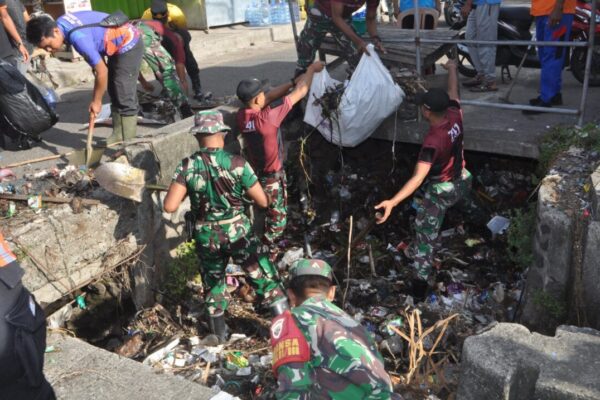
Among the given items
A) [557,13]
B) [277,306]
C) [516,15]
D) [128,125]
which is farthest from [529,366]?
[516,15]

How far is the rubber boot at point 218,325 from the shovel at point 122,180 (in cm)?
105

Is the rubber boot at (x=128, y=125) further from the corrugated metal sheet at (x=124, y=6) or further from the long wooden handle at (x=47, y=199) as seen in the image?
the corrugated metal sheet at (x=124, y=6)

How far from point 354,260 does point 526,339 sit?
9.01 feet

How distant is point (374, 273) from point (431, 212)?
97cm

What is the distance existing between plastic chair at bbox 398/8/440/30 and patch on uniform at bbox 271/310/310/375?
5.69 m

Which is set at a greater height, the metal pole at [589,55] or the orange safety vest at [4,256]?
the metal pole at [589,55]

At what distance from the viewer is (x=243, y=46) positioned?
453 inches

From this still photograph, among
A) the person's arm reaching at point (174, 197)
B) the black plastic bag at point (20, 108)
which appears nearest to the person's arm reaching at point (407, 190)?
the person's arm reaching at point (174, 197)

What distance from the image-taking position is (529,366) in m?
2.56

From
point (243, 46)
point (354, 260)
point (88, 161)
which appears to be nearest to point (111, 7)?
point (243, 46)

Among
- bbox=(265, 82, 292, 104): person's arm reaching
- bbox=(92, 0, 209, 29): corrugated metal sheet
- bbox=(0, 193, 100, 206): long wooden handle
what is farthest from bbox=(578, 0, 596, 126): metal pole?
bbox=(92, 0, 209, 29): corrugated metal sheet

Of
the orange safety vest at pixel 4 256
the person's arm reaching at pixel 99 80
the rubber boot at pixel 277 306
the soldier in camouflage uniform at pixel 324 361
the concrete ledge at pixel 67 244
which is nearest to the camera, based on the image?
the soldier in camouflage uniform at pixel 324 361

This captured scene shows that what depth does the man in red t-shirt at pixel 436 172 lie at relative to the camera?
4117mm

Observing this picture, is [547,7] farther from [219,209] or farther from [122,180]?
[122,180]
